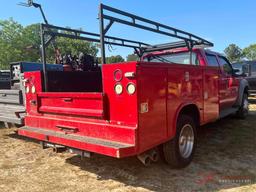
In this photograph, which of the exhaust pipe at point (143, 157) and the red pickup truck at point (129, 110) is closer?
the red pickup truck at point (129, 110)

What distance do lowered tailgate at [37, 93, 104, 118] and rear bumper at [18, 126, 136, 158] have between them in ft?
1.04

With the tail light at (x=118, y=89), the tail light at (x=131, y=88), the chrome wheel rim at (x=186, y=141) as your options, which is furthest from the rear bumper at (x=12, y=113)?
the chrome wheel rim at (x=186, y=141)

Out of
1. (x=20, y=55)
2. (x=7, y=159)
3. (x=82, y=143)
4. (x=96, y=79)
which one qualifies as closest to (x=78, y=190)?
(x=82, y=143)

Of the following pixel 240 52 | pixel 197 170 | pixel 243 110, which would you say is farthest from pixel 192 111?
pixel 240 52

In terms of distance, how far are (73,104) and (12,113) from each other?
2505 mm

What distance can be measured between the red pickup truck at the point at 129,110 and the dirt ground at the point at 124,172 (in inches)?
13.4

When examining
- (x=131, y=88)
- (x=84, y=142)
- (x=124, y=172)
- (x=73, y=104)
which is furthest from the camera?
(x=124, y=172)

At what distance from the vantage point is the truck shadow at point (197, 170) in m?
3.58

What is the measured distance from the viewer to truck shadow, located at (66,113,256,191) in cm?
358

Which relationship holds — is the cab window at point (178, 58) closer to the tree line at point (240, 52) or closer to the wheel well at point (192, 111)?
the wheel well at point (192, 111)

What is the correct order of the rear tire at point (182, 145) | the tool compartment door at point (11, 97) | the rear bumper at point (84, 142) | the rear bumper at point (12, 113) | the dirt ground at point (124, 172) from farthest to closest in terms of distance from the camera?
the tool compartment door at point (11, 97) < the rear bumper at point (12, 113) < the rear tire at point (182, 145) < the dirt ground at point (124, 172) < the rear bumper at point (84, 142)

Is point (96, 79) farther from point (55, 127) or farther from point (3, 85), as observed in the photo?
point (3, 85)

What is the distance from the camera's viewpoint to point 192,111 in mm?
4406

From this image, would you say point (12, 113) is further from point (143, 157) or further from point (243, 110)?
point (243, 110)
